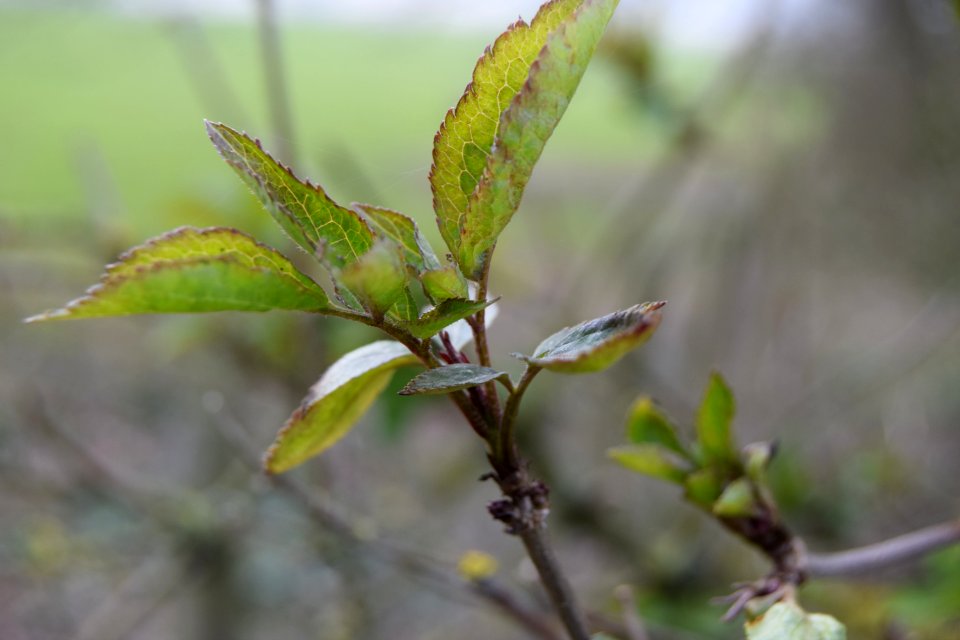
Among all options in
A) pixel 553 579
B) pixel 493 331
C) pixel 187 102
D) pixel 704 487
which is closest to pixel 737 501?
pixel 704 487

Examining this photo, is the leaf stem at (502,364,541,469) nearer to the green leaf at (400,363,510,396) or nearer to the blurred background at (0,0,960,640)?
the green leaf at (400,363,510,396)

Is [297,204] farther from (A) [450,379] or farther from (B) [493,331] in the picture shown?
(B) [493,331]

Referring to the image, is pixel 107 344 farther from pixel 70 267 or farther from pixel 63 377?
pixel 70 267

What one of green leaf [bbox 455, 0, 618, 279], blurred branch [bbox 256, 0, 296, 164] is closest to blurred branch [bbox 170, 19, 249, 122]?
blurred branch [bbox 256, 0, 296, 164]

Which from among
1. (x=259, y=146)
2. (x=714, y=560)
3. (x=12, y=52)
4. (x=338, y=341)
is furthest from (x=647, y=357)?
(x=12, y=52)

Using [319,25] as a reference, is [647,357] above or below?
below

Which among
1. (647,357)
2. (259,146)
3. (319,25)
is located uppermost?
(319,25)

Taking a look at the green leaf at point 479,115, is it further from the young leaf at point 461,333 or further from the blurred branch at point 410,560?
the blurred branch at point 410,560
